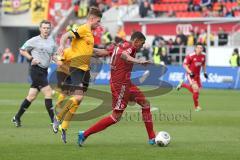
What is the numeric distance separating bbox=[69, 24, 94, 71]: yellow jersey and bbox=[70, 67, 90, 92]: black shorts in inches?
3.2

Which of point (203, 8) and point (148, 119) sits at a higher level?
point (148, 119)

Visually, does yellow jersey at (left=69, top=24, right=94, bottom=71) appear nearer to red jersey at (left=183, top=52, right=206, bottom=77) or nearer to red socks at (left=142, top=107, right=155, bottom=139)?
red socks at (left=142, top=107, right=155, bottom=139)

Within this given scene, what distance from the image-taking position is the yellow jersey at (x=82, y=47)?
14.1 metres

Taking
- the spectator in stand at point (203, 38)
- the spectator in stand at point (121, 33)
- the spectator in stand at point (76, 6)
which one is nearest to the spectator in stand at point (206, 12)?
the spectator in stand at point (203, 38)

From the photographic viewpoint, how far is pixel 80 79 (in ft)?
46.1

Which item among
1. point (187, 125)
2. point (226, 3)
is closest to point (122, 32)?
point (226, 3)

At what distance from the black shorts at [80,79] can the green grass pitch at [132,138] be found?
98 cm

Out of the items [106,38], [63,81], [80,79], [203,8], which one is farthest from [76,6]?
[80,79]

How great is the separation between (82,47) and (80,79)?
2.12 ft

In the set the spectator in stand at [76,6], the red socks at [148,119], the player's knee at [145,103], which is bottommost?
the spectator in stand at [76,6]

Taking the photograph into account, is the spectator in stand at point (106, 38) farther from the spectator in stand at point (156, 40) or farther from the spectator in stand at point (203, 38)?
the spectator in stand at point (203, 38)

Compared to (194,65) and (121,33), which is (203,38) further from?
(194,65)

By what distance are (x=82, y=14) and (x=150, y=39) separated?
5.12m

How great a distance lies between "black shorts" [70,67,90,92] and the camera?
45.9 ft
